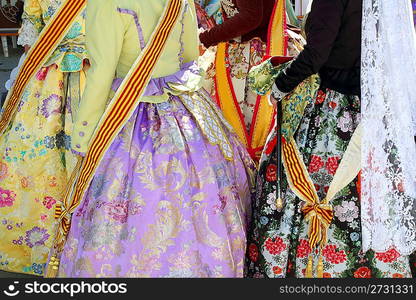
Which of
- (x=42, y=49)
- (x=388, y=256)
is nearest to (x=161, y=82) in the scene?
(x=42, y=49)

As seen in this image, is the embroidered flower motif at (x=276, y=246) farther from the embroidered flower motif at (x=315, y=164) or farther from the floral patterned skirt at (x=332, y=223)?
the embroidered flower motif at (x=315, y=164)

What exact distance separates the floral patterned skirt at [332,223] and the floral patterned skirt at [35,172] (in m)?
1.23

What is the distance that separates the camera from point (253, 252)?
309 cm

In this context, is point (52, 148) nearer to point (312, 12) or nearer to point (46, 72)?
point (46, 72)

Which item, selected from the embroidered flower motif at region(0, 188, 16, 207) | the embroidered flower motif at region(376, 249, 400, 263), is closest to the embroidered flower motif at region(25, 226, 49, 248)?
the embroidered flower motif at region(0, 188, 16, 207)

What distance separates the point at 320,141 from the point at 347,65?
325 mm

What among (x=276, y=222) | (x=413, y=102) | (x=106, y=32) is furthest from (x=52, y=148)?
(x=413, y=102)

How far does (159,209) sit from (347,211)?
2.47 ft

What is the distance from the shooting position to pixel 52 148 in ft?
12.2

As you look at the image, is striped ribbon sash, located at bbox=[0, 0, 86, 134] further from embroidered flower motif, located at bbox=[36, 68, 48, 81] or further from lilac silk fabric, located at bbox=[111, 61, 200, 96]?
lilac silk fabric, located at bbox=[111, 61, 200, 96]

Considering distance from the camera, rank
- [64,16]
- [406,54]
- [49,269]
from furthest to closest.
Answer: [64,16]
[49,269]
[406,54]

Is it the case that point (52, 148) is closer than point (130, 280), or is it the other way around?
point (130, 280)

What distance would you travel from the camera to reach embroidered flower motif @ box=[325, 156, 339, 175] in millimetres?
2885
